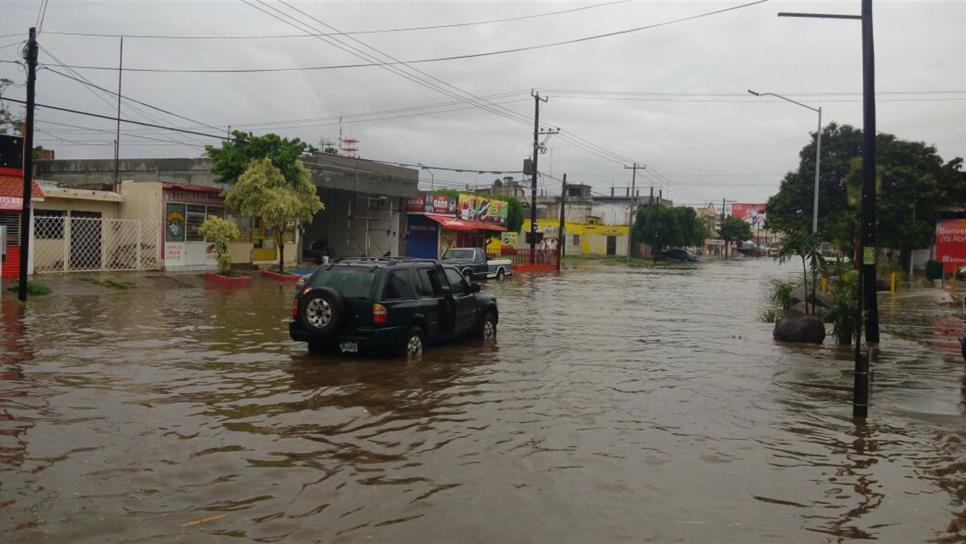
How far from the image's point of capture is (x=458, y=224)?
151ft

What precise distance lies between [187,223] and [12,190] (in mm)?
6774

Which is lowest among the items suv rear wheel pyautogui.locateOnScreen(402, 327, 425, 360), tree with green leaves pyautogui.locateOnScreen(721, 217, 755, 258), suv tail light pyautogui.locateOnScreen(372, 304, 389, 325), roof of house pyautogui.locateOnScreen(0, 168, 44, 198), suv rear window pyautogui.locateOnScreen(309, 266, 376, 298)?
suv rear wheel pyautogui.locateOnScreen(402, 327, 425, 360)

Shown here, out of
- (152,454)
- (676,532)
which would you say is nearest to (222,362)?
(152,454)

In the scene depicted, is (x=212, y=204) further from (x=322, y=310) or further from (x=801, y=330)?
(x=801, y=330)

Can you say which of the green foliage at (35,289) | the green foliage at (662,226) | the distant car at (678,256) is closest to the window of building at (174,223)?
the green foliage at (35,289)

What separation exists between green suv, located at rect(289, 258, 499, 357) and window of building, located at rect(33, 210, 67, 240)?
17123 millimetres

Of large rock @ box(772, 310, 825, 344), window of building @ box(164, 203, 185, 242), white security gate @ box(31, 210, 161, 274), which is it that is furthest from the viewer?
window of building @ box(164, 203, 185, 242)

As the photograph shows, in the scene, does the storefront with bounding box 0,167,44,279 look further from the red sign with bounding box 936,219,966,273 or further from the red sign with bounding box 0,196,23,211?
the red sign with bounding box 936,219,966,273

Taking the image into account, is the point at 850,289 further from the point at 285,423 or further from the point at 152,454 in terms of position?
the point at 152,454

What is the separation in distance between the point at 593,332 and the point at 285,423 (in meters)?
10.3

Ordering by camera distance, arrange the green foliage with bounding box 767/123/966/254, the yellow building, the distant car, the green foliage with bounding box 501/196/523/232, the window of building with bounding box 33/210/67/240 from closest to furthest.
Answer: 1. the window of building with bounding box 33/210/67/240
2. the green foliage with bounding box 767/123/966/254
3. the green foliage with bounding box 501/196/523/232
4. the distant car
5. the yellow building

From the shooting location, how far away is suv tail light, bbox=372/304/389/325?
11.6 metres

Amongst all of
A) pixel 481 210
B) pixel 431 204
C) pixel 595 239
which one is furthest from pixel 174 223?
pixel 595 239

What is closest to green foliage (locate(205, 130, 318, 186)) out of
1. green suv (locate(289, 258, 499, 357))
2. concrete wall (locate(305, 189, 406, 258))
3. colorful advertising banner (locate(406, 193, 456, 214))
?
concrete wall (locate(305, 189, 406, 258))
